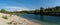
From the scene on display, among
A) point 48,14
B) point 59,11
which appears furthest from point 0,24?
point 48,14

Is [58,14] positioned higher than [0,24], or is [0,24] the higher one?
[0,24]

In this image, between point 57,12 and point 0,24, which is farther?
point 57,12

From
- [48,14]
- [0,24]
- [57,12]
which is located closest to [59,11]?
[57,12]

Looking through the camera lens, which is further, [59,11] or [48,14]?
[48,14]

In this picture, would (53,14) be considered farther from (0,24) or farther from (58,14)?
(0,24)

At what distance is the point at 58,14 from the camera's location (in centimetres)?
3969

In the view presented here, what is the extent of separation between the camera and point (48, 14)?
1647 inches

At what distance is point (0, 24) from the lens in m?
7.00

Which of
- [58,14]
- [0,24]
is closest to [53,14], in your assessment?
[58,14]

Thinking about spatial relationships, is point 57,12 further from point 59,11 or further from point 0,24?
point 0,24

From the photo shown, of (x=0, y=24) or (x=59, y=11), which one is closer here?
(x=0, y=24)

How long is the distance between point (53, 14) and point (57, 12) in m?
2.05

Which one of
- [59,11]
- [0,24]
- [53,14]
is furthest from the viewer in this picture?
[53,14]

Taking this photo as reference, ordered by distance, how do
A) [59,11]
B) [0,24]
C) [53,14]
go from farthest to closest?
[53,14], [59,11], [0,24]
